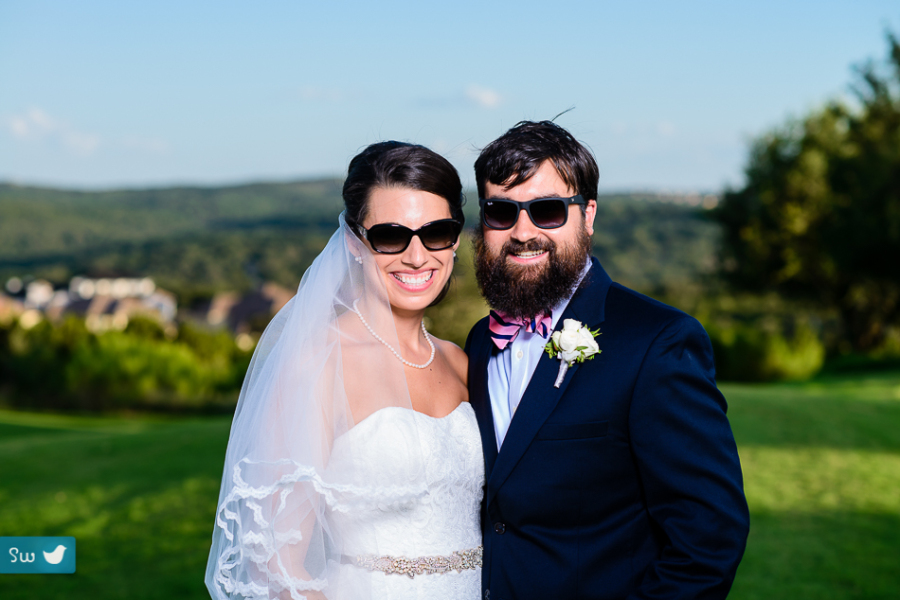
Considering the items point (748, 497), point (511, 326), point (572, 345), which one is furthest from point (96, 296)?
point (572, 345)

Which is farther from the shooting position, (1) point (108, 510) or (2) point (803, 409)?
(2) point (803, 409)

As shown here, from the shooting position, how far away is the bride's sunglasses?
10.6ft

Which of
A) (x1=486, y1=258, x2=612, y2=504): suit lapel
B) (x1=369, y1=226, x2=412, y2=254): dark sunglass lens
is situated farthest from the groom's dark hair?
(x1=486, y1=258, x2=612, y2=504): suit lapel

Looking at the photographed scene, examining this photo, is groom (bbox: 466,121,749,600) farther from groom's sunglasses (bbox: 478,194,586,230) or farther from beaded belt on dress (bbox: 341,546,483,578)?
beaded belt on dress (bbox: 341,546,483,578)

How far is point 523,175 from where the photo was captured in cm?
292

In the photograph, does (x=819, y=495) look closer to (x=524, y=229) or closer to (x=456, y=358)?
(x=456, y=358)

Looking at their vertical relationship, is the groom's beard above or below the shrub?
above

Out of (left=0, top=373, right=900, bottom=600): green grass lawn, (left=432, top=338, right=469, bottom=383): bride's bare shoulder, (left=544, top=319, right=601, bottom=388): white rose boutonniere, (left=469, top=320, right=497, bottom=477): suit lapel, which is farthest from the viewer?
→ (left=0, top=373, right=900, bottom=600): green grass lawn

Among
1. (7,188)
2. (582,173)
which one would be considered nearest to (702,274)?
(582,173)

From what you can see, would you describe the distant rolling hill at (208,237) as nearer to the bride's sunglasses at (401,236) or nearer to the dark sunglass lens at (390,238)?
the bride's sunglasses at (401,236)

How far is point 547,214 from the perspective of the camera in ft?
9.50

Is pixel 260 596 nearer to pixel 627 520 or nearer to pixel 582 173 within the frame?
pixel 627 520

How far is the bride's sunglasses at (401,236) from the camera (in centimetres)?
322

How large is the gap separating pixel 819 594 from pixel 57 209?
14097cm
